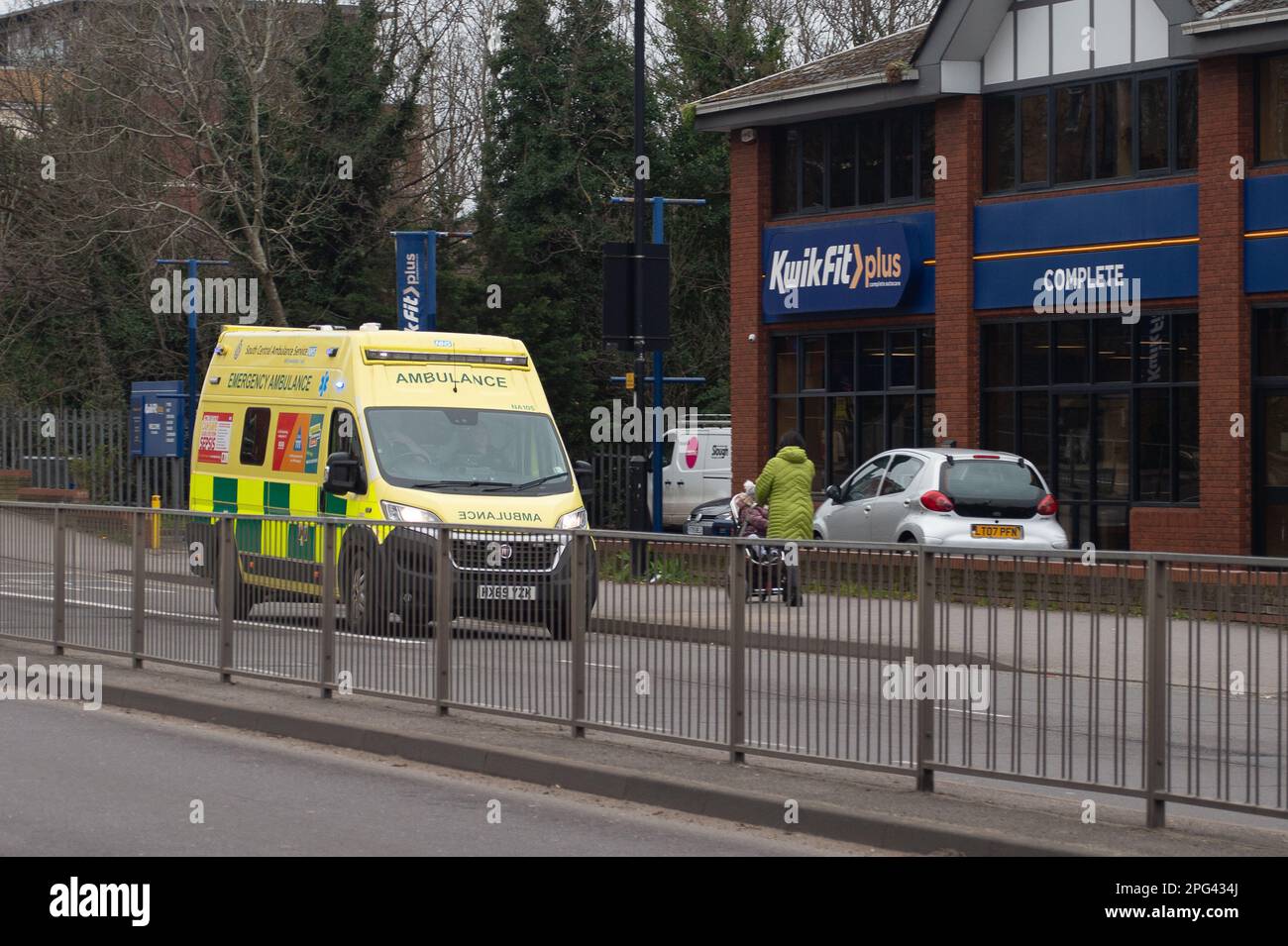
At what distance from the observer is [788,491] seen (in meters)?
18.5

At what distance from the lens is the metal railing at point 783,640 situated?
25.0 ft

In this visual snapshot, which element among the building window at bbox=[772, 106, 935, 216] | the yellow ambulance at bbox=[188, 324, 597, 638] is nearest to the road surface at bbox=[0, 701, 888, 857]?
the yellow ambulance at bbox=[188, 324, 597, 638]

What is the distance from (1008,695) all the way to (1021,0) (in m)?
19.5

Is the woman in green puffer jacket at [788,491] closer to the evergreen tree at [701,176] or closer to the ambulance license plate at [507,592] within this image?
the ambulance license plate at [507,592]

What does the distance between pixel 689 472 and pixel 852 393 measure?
620 cm

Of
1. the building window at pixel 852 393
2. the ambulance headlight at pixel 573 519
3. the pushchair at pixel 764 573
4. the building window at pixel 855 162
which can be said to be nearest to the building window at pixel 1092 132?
the building window at pixel 855 162

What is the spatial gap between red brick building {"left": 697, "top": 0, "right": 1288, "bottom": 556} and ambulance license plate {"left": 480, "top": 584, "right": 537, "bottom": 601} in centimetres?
1417

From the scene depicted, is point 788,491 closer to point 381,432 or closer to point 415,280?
point 381,432

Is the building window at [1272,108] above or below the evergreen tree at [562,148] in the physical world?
below

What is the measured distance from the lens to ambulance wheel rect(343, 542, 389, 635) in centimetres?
1136

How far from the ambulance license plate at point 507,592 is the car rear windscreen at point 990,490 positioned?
10376 mm

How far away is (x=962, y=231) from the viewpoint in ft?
85.1

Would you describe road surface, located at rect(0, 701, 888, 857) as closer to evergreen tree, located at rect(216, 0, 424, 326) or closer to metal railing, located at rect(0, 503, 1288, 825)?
metal railing, located at rect(0, 503, 1288, 825)
